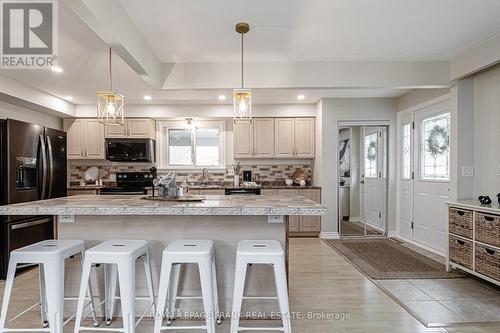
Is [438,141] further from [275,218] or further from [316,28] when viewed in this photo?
[275,218]

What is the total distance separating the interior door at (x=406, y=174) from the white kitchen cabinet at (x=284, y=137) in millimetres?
1901

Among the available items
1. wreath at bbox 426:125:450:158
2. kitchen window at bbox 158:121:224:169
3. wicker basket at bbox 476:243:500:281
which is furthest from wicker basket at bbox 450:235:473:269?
kitchen window at bbox 158:121:224:169

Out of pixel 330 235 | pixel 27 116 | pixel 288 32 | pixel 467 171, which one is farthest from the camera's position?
pixel 330 235

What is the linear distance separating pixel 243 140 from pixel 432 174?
3.17 meters

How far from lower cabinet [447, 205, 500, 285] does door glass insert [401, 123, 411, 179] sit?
162 cm

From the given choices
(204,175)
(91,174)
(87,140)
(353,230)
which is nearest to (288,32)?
(204,175)

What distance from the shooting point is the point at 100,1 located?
76.2 inches

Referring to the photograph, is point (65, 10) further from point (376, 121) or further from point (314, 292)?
point (376, 121)

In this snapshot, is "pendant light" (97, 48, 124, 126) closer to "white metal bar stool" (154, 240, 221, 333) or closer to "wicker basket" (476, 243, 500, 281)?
"white metal bar stool" (154, 240, 221, 333)

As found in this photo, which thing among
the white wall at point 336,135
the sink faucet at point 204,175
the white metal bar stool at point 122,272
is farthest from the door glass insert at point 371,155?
the white metal bar stool at point 122,272

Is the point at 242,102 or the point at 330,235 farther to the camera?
the point at 330,235

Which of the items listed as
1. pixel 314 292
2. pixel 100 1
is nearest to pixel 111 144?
pixel 100 1

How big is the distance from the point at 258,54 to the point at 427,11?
1.65 meters

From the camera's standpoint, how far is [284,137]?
535 centimetres
